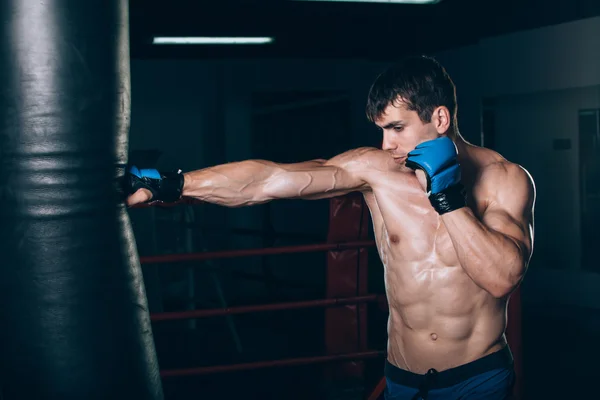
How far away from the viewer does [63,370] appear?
5.11 ft

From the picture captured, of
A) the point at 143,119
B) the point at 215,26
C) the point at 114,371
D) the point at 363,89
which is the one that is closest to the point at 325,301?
the point at 114,371

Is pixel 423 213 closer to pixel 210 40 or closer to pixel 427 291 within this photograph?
pixel 427 291

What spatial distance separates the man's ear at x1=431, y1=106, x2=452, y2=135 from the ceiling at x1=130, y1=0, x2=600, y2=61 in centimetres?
382

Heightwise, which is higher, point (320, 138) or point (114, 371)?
point (320, 138)

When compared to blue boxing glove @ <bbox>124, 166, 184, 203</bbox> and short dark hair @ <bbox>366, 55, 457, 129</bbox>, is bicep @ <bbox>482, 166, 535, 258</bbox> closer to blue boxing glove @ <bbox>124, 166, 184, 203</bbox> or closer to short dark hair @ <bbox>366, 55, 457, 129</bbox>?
short dark hair @ <bbox>366, 55, 457, 129</bbox>

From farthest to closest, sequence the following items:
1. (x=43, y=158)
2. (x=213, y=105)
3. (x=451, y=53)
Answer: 1. (x=213, y=105)
2. (x=451, y=53)
3. (x=43, y=158)

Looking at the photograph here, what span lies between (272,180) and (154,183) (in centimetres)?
36

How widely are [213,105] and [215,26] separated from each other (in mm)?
1429

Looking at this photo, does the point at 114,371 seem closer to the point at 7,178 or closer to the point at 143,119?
the point at 7,178

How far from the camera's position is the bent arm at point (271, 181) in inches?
71.6

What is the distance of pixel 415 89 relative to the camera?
1.86 metres

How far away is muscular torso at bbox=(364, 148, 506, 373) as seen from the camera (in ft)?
6.23

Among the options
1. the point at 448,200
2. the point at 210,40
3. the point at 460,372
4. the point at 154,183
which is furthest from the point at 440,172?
the point at 210,40

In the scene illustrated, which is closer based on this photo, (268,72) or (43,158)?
(43,158)
